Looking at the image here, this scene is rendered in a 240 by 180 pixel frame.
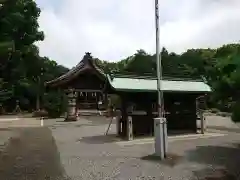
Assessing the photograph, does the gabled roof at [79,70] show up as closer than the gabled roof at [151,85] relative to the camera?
No

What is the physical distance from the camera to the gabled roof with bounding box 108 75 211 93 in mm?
14204

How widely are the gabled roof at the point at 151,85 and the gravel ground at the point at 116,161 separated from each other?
2.39m

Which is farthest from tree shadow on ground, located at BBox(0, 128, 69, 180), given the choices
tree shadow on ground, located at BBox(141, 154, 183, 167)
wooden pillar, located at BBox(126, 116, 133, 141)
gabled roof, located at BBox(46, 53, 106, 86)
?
gabled roof, located at BBox(46, 53, 106, 86)

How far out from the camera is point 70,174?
812 centimetres

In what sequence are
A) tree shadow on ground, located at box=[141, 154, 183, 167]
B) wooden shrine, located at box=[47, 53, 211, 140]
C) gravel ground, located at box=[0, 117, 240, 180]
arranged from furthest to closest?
wooden shrine, located at box=[47, 53, 211, 140], tree shadow on ground, located at box=[141, 154, 183, 167], gravel ground, located at box=[0, 117, 240, 180]

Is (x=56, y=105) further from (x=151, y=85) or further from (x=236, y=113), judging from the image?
(x=236, y=113)

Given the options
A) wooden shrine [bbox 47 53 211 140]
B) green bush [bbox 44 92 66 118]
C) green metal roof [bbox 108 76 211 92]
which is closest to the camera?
green metal roof [bbox 108 76 211 92]

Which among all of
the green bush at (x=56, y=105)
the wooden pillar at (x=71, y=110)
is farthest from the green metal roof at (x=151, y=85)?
the green bush at (x=56, y=105)

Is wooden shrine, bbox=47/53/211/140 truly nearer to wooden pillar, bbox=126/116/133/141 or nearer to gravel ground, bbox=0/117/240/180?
wooden pillar, bbox=126/116/133/141

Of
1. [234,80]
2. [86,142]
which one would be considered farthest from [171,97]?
[234,80]

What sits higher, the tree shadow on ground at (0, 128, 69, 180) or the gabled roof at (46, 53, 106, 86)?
the gabled roof at (46, 53, 106, 86)

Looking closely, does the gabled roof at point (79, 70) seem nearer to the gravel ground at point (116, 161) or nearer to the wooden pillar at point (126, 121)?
the wooden pillar at point (126, 121)

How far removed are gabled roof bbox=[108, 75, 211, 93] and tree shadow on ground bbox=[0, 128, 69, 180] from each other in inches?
145

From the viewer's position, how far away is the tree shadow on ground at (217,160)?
7801mm
